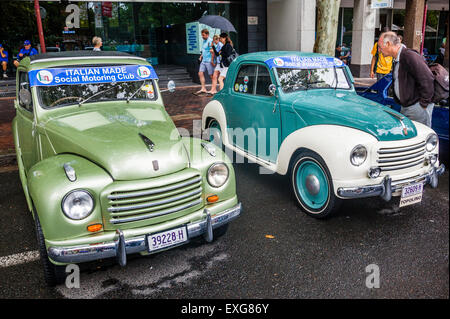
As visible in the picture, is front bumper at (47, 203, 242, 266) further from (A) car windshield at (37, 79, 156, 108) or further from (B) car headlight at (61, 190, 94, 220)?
(A) car windshield at (37, 79, 156, 108)

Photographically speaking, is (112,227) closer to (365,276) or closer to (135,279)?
(135,279)

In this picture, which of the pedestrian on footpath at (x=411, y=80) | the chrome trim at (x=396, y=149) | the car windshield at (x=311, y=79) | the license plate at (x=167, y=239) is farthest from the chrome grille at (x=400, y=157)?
the license plate at (x=167, y=239)

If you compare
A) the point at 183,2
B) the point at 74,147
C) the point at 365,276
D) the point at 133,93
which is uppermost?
the point at 183,2

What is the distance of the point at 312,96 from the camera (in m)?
4.93

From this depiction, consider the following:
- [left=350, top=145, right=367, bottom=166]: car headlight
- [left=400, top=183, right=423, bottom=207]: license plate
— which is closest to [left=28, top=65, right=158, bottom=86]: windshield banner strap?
[left=350, top=145, right=367, bottom=166]: car headlight

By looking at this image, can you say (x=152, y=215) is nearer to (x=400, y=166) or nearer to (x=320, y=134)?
(x=320, y=134)

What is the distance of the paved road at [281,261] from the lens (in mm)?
3148

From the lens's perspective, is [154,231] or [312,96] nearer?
[154,231]

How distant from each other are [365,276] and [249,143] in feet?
8.96

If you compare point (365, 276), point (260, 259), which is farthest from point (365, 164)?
point (260, 259)

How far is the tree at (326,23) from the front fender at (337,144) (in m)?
4.91

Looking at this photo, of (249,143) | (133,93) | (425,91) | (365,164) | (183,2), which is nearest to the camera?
(365,164)

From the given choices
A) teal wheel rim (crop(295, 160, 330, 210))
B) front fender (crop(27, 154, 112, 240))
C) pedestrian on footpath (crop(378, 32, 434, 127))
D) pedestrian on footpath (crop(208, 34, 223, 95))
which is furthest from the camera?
pedestrian on footpath (crop(208, 34, 223, 95))

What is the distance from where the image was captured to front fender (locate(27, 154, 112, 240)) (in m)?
2.84
